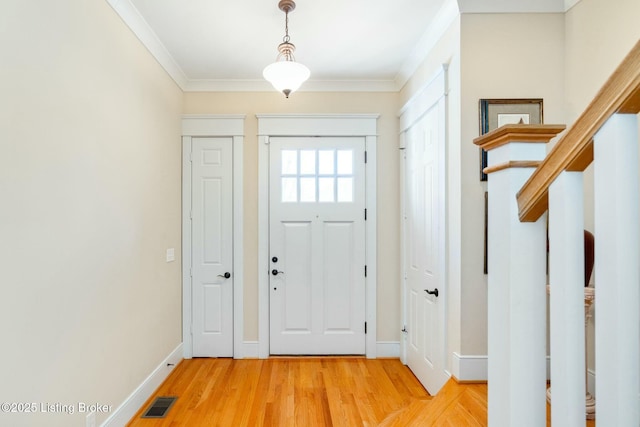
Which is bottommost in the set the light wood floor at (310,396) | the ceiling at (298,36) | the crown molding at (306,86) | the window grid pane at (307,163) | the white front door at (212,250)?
the light wood floor at (310,396)

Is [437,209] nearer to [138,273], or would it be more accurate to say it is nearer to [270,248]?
[270,248]

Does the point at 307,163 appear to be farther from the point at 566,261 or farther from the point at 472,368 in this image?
the point at 566,261

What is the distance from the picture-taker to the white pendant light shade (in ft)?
7.12

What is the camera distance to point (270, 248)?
344 cm

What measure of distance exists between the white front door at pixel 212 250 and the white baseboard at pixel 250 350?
145mm

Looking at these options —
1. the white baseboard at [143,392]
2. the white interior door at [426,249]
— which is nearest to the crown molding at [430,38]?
the white interior door at [426,249]

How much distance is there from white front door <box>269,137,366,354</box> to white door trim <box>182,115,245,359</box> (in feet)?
1.02

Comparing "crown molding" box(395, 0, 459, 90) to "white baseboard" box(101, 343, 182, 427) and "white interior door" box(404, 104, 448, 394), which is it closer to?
"white interior door" box(404, 104, 448, 394)

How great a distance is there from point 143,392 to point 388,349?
2200mm

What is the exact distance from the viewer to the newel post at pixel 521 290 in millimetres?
894

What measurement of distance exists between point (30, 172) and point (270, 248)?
2.18m

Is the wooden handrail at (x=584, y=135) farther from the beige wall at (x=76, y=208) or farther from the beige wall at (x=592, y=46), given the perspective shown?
the beige wall at (x=76, y=208)

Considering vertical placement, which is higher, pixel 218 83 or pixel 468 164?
pixel 218 83

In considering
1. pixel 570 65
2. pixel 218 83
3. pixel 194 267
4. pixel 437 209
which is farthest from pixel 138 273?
pixel 570 65
